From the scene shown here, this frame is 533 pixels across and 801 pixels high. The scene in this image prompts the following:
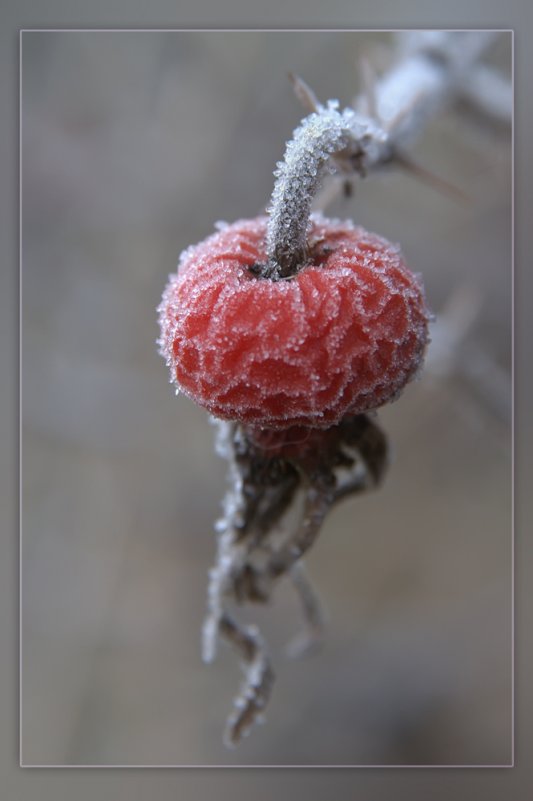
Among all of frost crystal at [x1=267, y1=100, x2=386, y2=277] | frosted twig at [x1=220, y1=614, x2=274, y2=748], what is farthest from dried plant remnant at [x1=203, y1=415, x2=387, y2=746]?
frost crystal at [x1=267, y1=100, x2=386, y2=277]

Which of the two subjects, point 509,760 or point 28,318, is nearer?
point 509,760

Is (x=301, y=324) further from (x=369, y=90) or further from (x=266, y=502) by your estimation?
(x=369, y=90)

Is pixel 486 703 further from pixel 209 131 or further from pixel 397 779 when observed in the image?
pixel 209 131

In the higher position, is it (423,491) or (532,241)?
(532,241)

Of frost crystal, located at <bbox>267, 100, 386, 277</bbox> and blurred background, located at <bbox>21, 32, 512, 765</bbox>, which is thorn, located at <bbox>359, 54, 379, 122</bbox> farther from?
blurred background, located at <bbox>21, 32, 512, 765</bbox>

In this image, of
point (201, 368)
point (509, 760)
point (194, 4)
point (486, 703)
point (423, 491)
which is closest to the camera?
point (201, 368)

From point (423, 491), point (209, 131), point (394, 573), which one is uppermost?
point (209, 131)

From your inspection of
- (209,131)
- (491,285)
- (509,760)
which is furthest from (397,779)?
(209,131)
